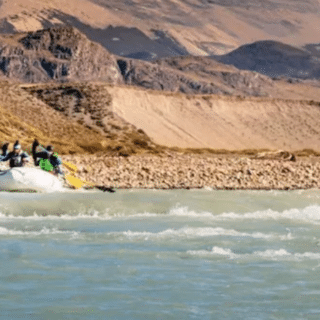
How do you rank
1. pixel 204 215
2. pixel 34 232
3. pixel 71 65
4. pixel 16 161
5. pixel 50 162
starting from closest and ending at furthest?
pixel 34 232
pixel 204 215
pixel 16 161
pixel 50 162
pixel 71 65

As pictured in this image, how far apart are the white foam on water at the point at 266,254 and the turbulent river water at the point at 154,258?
3 cm

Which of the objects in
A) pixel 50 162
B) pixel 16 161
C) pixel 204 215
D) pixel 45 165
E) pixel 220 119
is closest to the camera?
pixel 204 215

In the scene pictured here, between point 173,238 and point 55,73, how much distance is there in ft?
468

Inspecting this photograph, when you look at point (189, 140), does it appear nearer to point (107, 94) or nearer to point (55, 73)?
point (107, 94)

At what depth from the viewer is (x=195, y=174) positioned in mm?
39688

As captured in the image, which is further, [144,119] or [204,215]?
[144,119]

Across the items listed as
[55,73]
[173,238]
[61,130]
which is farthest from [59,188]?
[55,73]

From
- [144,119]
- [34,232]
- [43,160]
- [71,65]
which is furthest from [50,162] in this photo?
[71,65]

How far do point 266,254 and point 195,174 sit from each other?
19265mm

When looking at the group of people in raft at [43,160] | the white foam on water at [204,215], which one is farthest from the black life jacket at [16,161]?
the white foam on water at [204,215]

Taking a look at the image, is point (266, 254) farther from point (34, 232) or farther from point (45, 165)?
point (45, 165)

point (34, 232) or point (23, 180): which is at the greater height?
point (34, 232)

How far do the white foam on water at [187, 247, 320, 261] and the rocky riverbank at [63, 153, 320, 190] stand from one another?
1663cm

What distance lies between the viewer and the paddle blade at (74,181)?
35.1 metres
